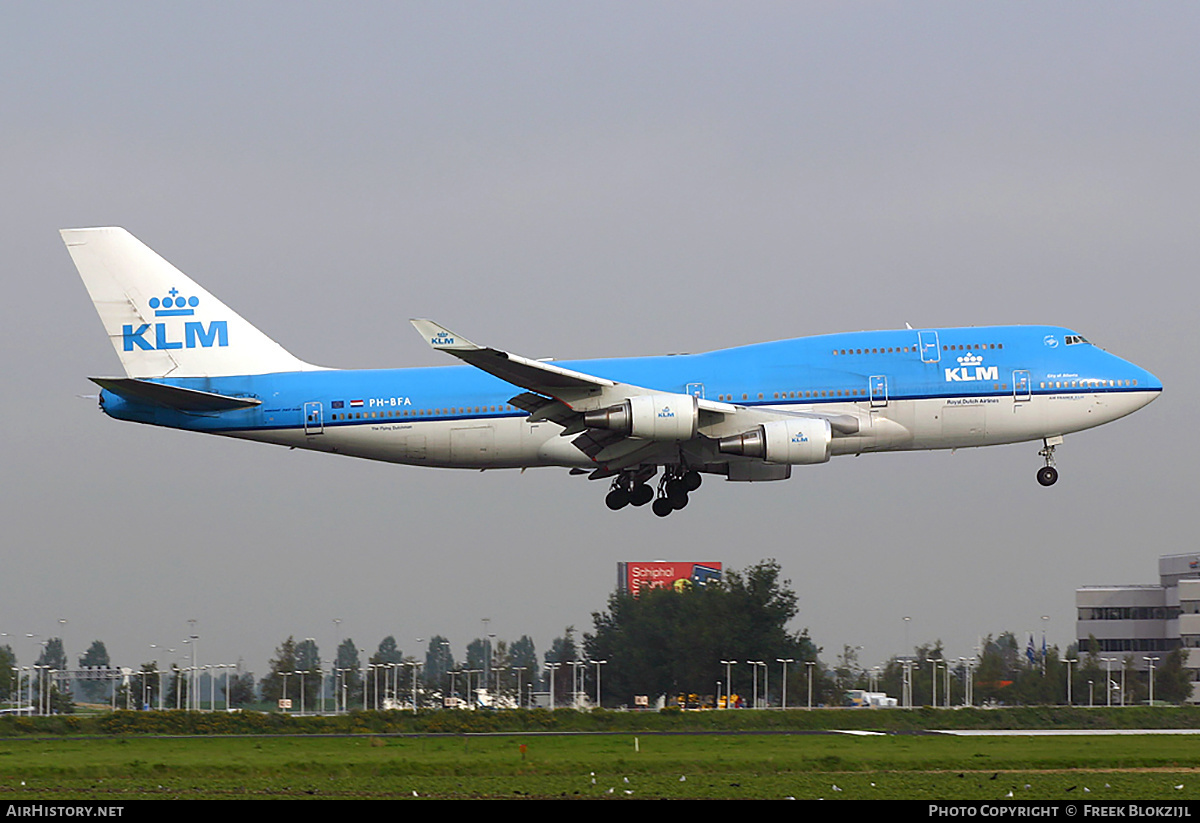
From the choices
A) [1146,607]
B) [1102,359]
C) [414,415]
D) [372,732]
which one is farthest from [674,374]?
[1146,607]

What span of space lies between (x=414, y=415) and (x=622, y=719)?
1457 centimetres

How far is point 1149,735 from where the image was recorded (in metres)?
42.6

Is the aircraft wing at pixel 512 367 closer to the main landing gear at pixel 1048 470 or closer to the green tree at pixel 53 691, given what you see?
the main landing gear at pixel 1048 470

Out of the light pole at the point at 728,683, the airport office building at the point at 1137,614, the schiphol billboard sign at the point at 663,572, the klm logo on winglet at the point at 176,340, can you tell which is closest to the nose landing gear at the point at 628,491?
the klm logo on winglet at the point at 176,340

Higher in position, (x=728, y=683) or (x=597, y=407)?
(x=597, y=407)

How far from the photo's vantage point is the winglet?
3575 cm

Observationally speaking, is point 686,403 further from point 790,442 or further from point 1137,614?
point 1137,614

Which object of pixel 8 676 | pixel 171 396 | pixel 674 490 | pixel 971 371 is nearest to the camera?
pixel 971 371

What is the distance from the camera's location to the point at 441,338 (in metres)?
36.3

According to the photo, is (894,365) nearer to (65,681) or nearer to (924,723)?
(924,723)

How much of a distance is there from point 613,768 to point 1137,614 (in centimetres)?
10017

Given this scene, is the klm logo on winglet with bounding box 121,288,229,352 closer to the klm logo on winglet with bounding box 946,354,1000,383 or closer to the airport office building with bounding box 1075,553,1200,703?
the klm logo on winglet with bounding box 946,354,1000,383

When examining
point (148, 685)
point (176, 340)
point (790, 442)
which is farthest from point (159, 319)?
point (148, 685)

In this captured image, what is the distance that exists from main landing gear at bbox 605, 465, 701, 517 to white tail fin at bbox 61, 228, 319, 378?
407 inches
